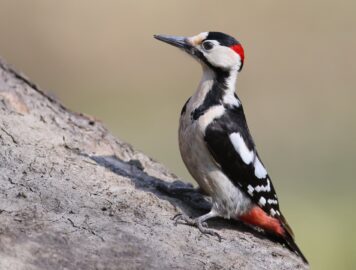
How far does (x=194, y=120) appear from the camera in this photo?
521 cm

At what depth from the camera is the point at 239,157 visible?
5.21m

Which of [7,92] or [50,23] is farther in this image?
[50,23]

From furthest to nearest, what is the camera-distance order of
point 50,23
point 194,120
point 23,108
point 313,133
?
1. point 50,23
2. point 313,133
3. point 23,108
4. point 194,120

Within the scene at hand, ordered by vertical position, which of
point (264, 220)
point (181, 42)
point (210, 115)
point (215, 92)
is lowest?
point (264, 220)

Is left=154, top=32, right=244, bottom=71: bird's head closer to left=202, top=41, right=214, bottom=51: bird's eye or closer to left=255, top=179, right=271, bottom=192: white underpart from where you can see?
left=202, top=41, right=214, bottom=51: bird's eye

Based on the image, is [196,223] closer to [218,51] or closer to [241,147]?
[241,147]

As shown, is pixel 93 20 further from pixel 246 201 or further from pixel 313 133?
pixel 246 201

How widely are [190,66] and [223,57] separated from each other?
6.88m

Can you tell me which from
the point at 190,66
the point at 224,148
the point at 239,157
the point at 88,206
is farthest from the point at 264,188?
the point at 190,66

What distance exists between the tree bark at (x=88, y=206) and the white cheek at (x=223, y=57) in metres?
0.73

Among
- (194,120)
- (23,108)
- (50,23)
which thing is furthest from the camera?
(50,23)

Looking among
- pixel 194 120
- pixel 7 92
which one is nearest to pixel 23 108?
pixel 7 92

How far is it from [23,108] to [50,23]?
257 inches

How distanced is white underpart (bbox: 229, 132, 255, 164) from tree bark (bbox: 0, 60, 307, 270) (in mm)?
395
